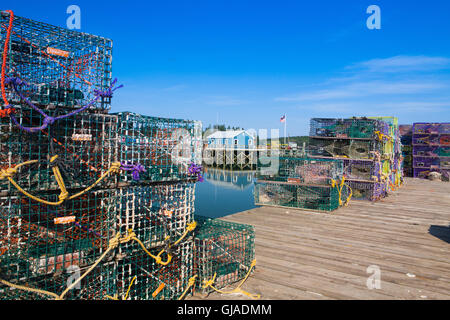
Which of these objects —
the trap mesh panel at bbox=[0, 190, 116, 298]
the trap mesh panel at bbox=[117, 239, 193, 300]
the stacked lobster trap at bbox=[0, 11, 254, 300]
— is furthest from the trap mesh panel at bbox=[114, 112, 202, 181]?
the trap mesh panel at bbox=[117, 239, 193, 300]

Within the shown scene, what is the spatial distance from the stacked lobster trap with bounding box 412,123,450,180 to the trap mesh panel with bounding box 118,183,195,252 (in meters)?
26.9

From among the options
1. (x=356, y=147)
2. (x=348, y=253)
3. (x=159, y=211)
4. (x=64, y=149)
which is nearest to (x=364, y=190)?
(x=356, y=147)

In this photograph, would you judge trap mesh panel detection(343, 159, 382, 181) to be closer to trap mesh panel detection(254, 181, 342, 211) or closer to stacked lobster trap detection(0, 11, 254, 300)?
trap mesh panel detection(254, 181, 342, 211)

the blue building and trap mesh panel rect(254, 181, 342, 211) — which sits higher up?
the blue building

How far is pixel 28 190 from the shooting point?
3.20 m

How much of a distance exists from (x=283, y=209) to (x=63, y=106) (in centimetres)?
936

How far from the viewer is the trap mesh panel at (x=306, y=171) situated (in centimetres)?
1216

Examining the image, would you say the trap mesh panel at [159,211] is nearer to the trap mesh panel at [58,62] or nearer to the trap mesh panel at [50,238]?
the trap mesh panel at [50,238]

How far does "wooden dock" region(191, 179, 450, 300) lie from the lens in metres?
5.15

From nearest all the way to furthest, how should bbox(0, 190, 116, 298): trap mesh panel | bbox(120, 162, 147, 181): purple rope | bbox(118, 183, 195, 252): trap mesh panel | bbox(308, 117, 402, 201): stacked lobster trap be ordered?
1. bbox(0, 190, 116, 298): trap mesh panel
2. bbox(120, 162, 147, 181): purple rope
3. bbox(118, 183, 195, 252): trap mesh panel
4. bbox(308, 117, 402, 201): stacked lobster trap

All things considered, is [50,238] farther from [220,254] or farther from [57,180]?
[220,254]

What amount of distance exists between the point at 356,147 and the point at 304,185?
3669 mm

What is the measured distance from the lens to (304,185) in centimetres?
1186
